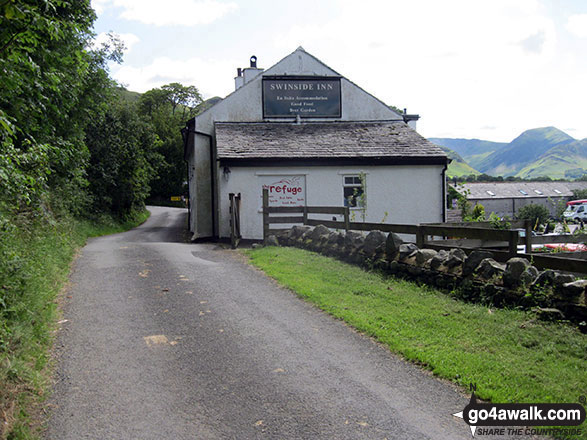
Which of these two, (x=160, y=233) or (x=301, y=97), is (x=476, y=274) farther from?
(x=160, y=233)

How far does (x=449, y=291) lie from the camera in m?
8.18

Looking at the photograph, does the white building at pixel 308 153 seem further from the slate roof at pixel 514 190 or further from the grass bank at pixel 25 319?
the slate roof at pixel 514 190

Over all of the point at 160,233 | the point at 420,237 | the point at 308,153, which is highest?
the point at 308,153

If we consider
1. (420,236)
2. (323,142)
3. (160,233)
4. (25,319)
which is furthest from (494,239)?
(160,233)

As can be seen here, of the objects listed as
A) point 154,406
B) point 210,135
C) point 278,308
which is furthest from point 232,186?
point 154,406

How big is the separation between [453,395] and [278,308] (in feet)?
12.0

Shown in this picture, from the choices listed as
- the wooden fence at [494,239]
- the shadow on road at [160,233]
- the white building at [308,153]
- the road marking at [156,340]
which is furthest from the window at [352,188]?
the road marking at [156,340]

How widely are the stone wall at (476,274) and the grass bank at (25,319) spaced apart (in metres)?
5.93

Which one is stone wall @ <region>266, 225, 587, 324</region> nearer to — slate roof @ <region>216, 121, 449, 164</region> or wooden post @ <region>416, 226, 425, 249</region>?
wooden post @ <region>416, 226, 425, 249</region>

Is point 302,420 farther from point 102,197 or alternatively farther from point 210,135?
point 102,197

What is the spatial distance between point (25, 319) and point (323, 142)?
49.7ft

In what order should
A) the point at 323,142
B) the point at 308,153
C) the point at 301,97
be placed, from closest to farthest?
the point at 308,153
the point at 323,142
the point at 301,97

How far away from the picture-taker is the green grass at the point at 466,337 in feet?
15.6

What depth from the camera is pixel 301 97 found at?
70.9ft
